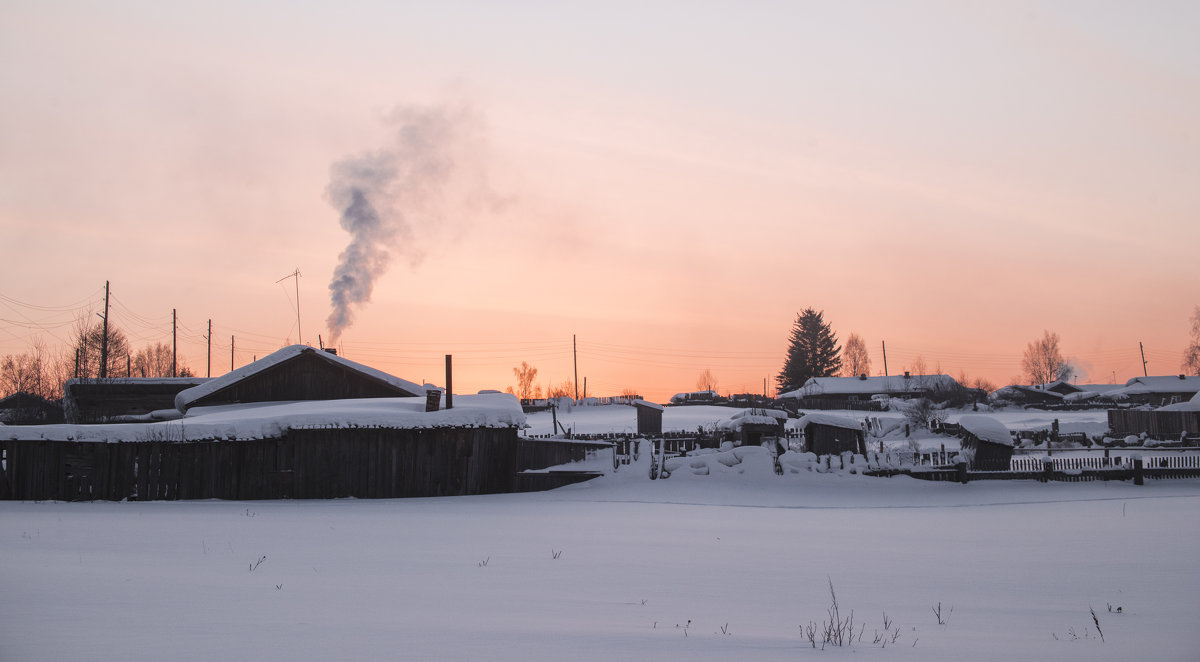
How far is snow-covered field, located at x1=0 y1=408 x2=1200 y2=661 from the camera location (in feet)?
23.2

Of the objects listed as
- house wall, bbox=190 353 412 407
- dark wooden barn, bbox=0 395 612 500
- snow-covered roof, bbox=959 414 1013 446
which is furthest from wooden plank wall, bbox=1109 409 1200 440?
house wall, bbox=190 353 412 407

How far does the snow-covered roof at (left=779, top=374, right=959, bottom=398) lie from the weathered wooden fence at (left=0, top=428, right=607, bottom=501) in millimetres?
66336

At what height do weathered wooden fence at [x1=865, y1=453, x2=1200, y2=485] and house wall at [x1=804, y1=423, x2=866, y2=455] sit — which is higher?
house wall at [x1=804, y1=423, x2=866, y2=455]

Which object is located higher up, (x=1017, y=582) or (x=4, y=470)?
(x=4, y=470)

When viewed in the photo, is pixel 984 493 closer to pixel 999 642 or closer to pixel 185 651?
pixel 999 642

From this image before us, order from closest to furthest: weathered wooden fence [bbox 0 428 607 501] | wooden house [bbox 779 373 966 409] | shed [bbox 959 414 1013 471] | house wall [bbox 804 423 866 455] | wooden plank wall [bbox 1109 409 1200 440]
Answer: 1. weathered wooden fence [bbox 0 428 607 501]
2. shed [bbox 959 414 1013 471]
3. house wall [bbox 804 423 866 455]
4. wooden plank wall [bbox 1109 409 1200 440]
5. wooden house [bbox 779 373 966 409]

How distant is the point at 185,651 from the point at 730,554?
27.5 ft

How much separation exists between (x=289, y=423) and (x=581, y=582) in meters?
14.9

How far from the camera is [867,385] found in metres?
93.8

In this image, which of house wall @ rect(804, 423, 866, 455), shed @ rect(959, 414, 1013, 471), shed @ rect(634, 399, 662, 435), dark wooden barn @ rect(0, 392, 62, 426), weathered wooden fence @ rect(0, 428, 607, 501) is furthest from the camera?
shed @ rect(634, 399, 662, 435)

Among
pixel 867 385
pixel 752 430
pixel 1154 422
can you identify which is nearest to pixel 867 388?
pixel 867 385

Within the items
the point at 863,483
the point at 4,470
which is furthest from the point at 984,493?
the point at 4,470

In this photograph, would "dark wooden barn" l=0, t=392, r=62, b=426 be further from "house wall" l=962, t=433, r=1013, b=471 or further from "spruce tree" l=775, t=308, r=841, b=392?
"spruce tree" l=775, t=308, r=841, b=392

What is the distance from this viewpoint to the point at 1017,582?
11102 mm
